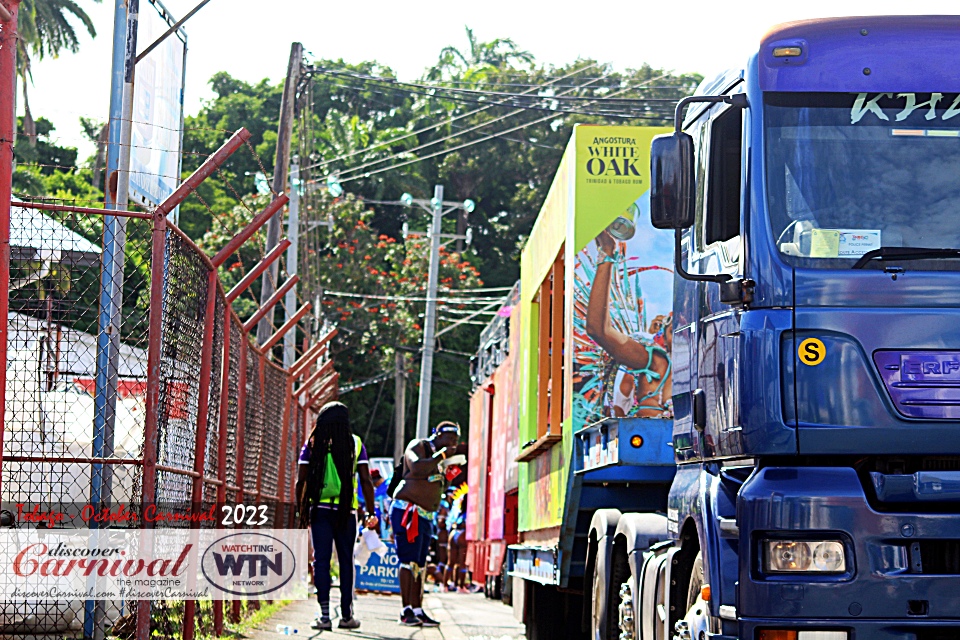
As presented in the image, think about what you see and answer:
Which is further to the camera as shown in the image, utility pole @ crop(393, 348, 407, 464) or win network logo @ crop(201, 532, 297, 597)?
utility pole @ crop(393, 348, 407, 464)

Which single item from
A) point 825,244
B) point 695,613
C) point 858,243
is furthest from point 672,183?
point 695,613

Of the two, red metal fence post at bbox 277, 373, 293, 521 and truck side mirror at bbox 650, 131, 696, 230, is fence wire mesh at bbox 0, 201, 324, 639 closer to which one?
truck side mirror at bbox 650, 131, 696, 230

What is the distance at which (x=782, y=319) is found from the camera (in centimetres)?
602

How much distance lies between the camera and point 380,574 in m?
18.5

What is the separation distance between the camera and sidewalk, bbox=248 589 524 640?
11984mm

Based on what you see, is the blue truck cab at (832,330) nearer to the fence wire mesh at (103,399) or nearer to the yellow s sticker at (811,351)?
the yellow s sticker at (811,351)

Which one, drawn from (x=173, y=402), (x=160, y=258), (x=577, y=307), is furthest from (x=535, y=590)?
(x=160, y=258)

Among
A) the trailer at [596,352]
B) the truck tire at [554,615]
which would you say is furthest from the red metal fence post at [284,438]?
the trailer at [596,352]

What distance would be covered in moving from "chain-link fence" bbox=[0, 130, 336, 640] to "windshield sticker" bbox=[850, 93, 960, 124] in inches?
149

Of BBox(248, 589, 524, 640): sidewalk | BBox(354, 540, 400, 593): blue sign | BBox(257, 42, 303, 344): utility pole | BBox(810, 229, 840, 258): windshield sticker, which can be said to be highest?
BBox(257, 42, 303, 344): utility pole

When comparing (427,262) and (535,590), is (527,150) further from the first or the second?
(535,590)

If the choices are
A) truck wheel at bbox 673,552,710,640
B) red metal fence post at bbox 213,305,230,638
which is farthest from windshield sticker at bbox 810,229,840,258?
red metal fence post at bbox 213,305,230,638

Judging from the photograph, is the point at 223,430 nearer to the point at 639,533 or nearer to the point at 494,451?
the point at 639,533

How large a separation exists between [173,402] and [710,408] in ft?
12.2
